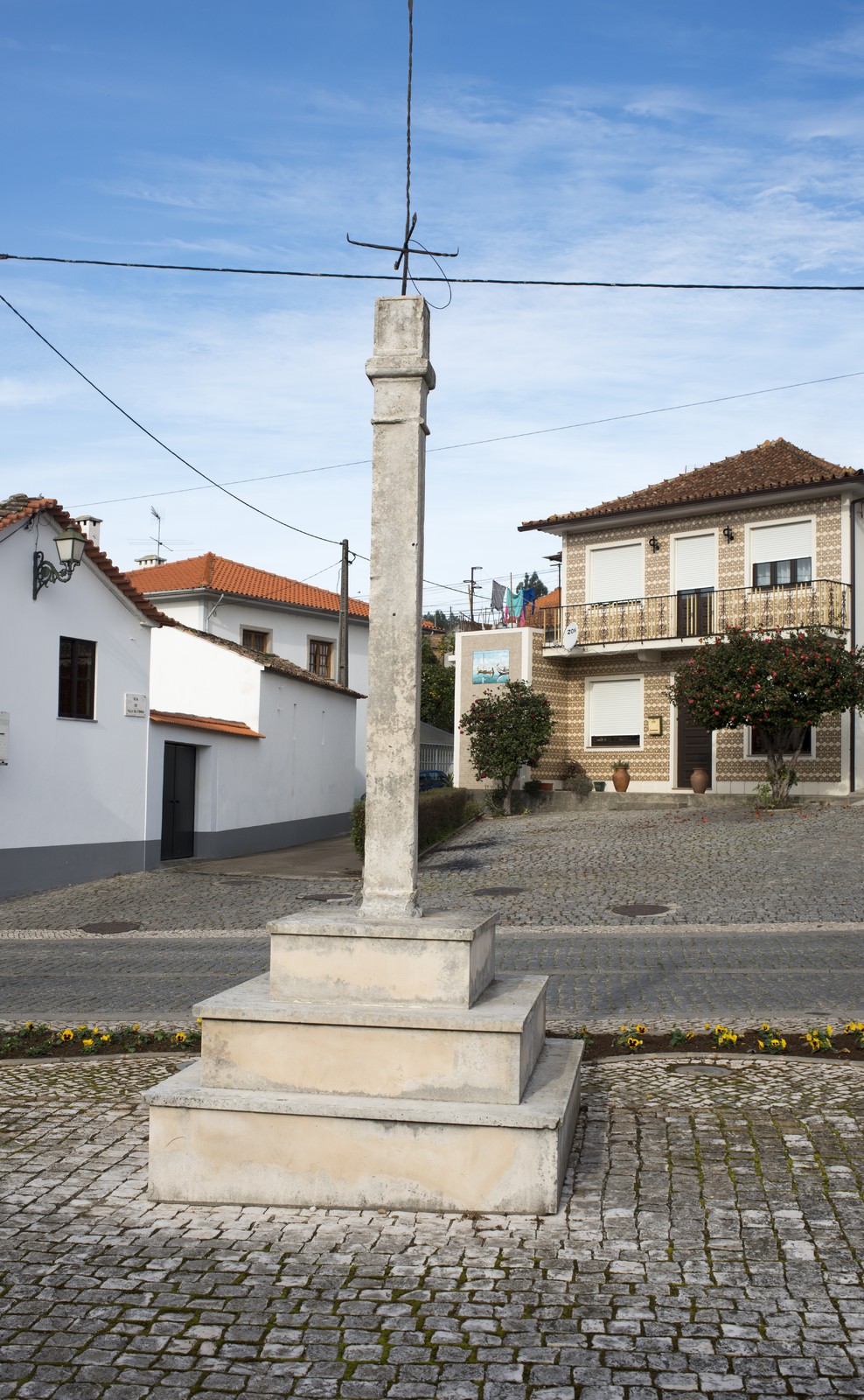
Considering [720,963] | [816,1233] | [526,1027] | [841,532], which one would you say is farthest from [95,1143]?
[841,532]

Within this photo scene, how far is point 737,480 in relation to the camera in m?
27.4

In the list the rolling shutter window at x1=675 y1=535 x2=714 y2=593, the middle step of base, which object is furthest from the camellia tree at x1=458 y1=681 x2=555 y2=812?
the middle step of base

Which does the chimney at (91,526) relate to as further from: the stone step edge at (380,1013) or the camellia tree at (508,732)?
the stone step edge at (380,1013)

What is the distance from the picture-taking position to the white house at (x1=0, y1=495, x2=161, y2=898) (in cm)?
1648

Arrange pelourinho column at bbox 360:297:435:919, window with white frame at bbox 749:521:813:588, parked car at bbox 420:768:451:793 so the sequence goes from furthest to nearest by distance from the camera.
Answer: parked car at bbox 420:768:451:793 → window with white frame at bbox 749:521:813:588 → pelourinho column at bbox 360:297:435:919

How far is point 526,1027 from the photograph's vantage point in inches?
184

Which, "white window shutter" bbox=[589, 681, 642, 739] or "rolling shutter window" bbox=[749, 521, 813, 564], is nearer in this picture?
"rolling shutter window" bbox=[749, 521, 813, 564]

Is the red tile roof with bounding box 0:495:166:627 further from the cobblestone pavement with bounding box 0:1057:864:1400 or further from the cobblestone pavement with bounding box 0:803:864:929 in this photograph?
the cobblestone pavement with bounding box 0:1057:864:1400

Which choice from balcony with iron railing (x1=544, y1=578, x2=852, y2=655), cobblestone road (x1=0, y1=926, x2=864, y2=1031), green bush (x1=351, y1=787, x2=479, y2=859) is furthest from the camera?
balcony with iron railing (x1=544, y1=578, x2=852, y2=655)

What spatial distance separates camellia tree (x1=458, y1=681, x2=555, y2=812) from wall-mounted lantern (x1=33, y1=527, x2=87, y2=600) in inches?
453

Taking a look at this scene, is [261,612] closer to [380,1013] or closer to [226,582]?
[226,582]

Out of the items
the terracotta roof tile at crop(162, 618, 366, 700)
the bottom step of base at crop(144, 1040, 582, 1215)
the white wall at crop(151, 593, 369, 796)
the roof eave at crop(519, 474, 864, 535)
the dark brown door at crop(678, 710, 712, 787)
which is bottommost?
the bottom step of base at crop(144, 1040, 582, 1215)

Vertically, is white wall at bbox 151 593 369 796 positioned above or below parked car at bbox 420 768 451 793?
above

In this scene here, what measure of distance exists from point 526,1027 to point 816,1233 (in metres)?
1.26
